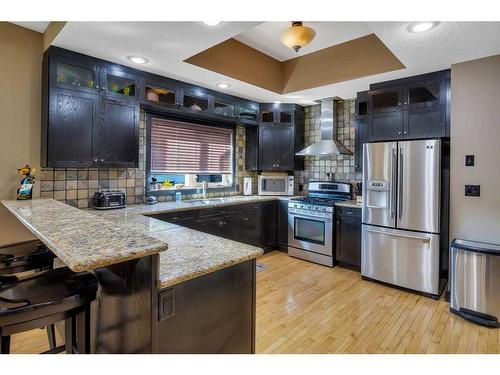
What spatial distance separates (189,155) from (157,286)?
326cm

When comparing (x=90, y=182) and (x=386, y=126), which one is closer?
→ (x=90, y=182)

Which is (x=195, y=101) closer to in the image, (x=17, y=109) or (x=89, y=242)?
(x=17, y=109)

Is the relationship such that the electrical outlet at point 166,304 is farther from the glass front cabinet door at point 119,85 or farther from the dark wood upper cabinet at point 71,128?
the glass front cabinet door at point 119,85

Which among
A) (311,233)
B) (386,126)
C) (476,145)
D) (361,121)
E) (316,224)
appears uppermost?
(361,121)

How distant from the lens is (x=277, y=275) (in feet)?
11.8

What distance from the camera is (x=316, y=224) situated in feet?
13.3

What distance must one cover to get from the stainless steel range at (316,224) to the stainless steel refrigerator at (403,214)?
0.53 m

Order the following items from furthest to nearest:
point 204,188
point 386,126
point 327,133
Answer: point 327,133, point 204,188, point 386,126

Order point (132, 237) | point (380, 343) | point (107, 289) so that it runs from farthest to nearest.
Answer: point (380, 343) → point (107, 289) → point (132, 237)

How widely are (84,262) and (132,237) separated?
0.96ft

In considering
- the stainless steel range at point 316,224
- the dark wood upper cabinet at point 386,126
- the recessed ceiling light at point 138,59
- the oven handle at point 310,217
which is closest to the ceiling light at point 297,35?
the recessed ceiling light at point 138,59

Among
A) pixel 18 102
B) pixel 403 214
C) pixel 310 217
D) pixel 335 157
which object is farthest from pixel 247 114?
pixel 18 102
